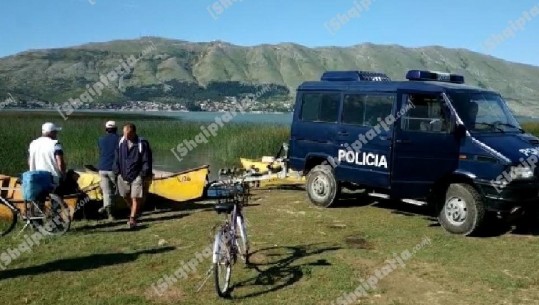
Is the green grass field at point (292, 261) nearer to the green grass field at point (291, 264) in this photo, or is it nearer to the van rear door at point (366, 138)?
the green grass field at point (291, 264)

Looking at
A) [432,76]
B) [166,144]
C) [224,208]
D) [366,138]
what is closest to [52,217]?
[224,208]

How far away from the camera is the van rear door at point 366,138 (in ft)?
34.5

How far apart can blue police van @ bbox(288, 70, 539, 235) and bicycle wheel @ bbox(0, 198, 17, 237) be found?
6.56 m

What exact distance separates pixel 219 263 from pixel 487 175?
17.9 ft

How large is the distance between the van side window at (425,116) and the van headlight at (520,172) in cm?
140

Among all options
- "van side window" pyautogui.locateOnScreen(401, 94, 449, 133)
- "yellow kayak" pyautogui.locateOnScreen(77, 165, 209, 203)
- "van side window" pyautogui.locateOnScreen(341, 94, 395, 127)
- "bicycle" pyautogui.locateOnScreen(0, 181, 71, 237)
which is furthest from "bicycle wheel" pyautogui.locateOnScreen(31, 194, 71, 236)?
"van side window" pyautogui.locateOnScreen(401, 94, 449, 133)

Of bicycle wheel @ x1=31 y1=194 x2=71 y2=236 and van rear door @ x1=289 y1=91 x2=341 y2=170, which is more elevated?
van rear door @ x1=289 y1=91 x2=341 y2=170

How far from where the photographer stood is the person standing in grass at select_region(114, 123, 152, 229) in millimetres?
10297

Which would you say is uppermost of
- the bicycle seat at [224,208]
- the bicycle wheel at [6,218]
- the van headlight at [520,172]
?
the van headlight at [520,172]

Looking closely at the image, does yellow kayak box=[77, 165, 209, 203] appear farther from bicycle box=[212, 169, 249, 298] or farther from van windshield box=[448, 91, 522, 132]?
van windshield box=[448, 91, 522, 132]

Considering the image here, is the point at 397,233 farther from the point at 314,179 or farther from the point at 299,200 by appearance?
the point at 299,200

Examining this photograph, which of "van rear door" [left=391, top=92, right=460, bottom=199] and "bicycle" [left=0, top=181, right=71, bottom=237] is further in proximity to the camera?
"bicycle" [left=0, top=181, right=71, bottom=237]

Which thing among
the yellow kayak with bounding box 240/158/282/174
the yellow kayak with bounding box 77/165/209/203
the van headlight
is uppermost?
the van headlight

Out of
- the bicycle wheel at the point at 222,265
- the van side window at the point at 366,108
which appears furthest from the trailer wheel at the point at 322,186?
the bicycle wheel at the point at 222,265
